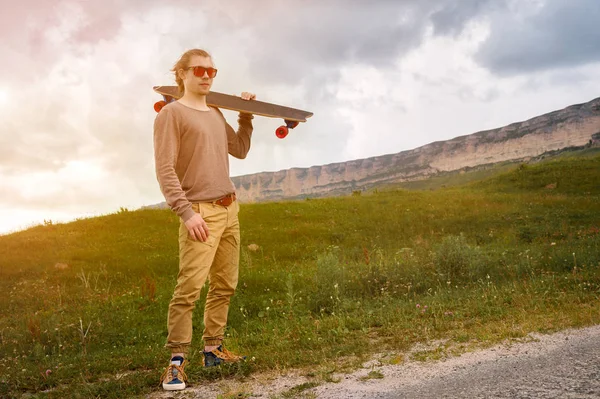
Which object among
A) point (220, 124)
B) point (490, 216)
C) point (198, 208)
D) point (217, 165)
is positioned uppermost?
point (220, 124)

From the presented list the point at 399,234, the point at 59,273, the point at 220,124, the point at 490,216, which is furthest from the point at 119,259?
the point at 490,216

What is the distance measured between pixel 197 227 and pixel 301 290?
18.2 feet

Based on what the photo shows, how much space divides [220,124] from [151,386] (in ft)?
9.51

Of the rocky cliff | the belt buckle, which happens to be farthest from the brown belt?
the rocky cliff

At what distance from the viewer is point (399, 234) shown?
60.3 feet

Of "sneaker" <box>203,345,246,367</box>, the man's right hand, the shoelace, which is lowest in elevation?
A: "sneaker" <box>203,345,246,367</box>

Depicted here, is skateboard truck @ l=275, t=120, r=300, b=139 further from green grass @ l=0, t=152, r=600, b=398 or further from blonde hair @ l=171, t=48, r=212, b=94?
green grass @ l=0, t=152, r=600, b=398

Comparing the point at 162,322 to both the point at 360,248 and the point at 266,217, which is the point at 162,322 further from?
the point at 266,217

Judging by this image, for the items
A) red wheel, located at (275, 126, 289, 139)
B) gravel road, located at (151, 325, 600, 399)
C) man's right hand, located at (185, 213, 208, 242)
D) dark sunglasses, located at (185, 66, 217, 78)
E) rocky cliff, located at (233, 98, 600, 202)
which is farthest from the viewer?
rocky cliff, located at (233, 98, 600, 202)

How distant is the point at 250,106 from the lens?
5.91 meters

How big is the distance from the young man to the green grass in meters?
0.79

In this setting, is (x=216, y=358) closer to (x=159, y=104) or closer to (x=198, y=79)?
(x=159, y=104)

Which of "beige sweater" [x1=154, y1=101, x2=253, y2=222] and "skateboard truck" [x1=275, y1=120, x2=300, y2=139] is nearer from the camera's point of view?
"beige sweater" [x1=154, y1=101, x2=253, y2=222]

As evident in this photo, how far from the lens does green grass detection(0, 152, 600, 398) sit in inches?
251
